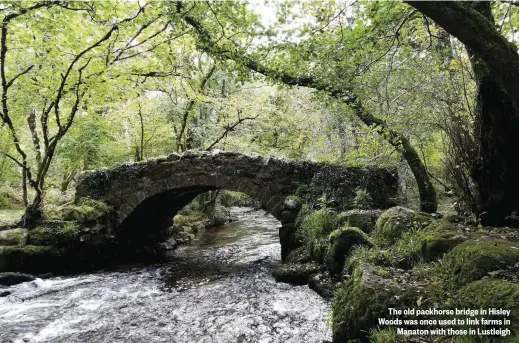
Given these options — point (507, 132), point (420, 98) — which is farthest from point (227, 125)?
point (507, 132)

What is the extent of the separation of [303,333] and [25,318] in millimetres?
4724

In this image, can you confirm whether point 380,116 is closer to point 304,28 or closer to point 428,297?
point 304,28

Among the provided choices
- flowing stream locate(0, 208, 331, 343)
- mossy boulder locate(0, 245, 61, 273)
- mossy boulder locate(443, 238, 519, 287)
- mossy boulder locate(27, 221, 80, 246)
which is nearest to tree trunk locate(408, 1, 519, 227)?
mossy boulder locate(443, 238, 519, 287)

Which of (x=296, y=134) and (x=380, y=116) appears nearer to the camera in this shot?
(x=380, y=116)

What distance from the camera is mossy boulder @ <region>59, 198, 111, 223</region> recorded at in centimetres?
925

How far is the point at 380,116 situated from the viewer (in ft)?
23.5

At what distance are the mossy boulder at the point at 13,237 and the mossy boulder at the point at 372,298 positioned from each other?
27.2ft

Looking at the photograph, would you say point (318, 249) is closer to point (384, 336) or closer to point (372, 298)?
point (372, 298)

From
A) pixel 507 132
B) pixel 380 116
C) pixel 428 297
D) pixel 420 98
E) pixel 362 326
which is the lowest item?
pixel 362 326

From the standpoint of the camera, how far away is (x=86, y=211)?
948 cm

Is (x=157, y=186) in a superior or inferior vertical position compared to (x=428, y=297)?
superior

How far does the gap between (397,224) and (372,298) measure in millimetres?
2112

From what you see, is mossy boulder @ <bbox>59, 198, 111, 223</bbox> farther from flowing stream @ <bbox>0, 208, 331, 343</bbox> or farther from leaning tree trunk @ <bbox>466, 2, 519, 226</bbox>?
leaning tree trunk @ <bbox>466, 2, 519, 226</bbox>

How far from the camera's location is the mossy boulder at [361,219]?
6.32 meters
